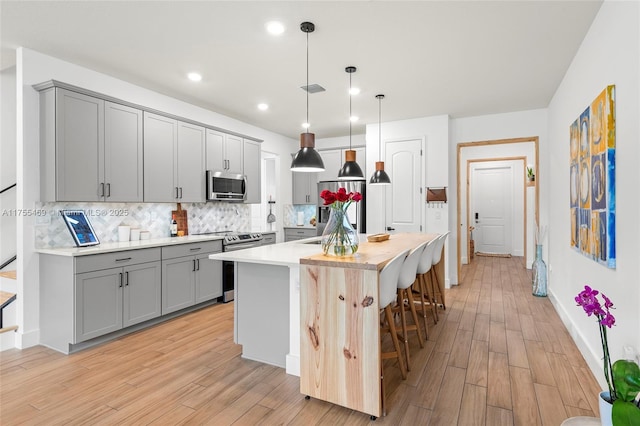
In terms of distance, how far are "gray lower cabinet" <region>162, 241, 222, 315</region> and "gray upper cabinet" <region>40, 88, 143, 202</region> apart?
791 mm

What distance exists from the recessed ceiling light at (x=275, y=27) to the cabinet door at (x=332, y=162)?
150 inches

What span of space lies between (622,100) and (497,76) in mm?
1928

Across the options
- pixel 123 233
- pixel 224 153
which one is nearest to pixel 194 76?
pixel 224 153

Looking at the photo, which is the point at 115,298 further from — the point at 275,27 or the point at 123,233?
the point at 275,27

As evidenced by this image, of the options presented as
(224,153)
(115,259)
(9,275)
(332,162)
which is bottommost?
(9,275)

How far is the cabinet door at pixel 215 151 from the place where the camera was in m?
4.73

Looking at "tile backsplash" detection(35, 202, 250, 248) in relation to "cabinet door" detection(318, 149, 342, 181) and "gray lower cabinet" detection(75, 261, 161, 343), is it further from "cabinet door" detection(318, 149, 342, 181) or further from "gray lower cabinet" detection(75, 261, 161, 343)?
"cabinet door" detection(318, 149, 342, 181)

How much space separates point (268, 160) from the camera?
25.1 feet

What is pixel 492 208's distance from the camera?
895 centimetres

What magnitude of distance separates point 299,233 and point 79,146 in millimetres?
3947

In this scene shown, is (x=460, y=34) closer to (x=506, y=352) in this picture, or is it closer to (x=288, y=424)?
(x=506, y=352)

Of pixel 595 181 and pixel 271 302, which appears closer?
pixel 595 181

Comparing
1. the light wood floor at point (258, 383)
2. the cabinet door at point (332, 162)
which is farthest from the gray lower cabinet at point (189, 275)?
Answer: the cabinet door at point (332, 162)

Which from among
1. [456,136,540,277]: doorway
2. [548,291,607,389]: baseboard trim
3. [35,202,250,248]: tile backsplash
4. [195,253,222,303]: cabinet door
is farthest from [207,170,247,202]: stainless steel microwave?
[456,136,540,277]: doorway
